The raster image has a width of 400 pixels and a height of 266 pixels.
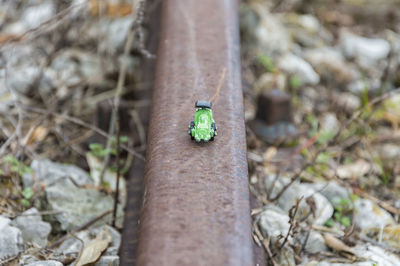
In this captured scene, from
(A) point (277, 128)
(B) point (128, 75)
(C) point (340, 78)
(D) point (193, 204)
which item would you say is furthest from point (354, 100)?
(D) point (193, 204)

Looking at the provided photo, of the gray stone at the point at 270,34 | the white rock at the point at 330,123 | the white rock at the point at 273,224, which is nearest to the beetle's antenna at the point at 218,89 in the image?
the white rock at the point at 273,224

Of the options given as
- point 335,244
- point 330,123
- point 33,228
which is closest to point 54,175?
point 33,228

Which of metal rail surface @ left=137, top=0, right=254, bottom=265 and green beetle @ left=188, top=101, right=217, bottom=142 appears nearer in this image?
metal rail surface @ left=137, top=0, right=254, bottom=265

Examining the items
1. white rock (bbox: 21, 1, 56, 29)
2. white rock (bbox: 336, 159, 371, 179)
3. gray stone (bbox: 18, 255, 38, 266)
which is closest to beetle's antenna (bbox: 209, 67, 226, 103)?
gray stone (bbox: 18, 255, 38, 266)

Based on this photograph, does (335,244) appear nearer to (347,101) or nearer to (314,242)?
(314,242)

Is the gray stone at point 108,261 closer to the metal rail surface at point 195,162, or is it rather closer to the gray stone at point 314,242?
the metal rail surface at point 195,162

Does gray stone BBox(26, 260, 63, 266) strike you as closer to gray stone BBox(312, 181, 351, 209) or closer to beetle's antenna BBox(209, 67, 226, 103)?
Result: beetle's antenna BBox(209, 67, 226, 103)
